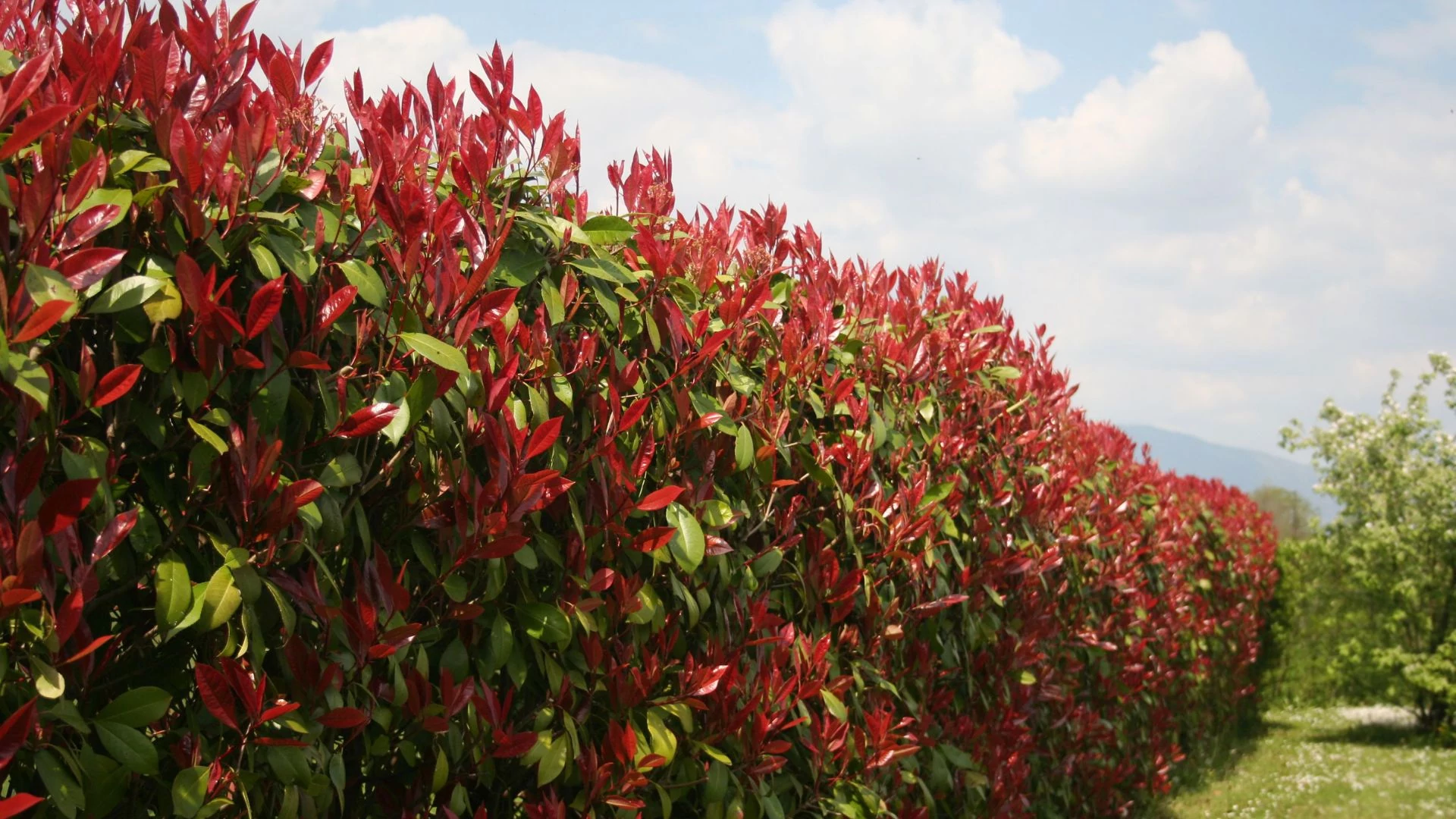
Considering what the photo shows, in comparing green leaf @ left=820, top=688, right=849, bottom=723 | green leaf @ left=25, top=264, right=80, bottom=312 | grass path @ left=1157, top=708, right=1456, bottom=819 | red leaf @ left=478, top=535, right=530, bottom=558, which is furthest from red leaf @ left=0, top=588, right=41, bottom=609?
grass path @ left=1157, top=708, right=1456, bottom=819

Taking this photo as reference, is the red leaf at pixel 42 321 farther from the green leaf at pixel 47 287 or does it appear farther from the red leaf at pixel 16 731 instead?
the red leaf at pixel 16 731

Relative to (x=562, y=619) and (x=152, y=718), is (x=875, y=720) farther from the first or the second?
(x=152, y=718)

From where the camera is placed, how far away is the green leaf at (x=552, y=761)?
7.37 feet

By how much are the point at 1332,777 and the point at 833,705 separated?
9.14m

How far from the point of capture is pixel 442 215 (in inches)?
81.2

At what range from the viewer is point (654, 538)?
248cm

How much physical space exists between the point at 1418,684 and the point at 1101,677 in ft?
32.2

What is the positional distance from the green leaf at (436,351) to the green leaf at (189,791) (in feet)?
2.52

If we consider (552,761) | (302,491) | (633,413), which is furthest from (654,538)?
(302,491)

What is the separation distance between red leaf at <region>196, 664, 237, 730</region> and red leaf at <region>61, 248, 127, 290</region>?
0.63m

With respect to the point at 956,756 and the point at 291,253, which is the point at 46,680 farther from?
the point at 956,756

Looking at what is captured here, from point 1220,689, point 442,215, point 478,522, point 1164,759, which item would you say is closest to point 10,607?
point 478,522

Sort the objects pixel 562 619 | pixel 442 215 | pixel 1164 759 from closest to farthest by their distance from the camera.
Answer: pixel 442 215 < pixel 562 619 < pixel 1164 759

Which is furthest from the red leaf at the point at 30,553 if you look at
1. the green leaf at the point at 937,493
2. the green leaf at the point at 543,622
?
the green leaf at the point at 937,493
